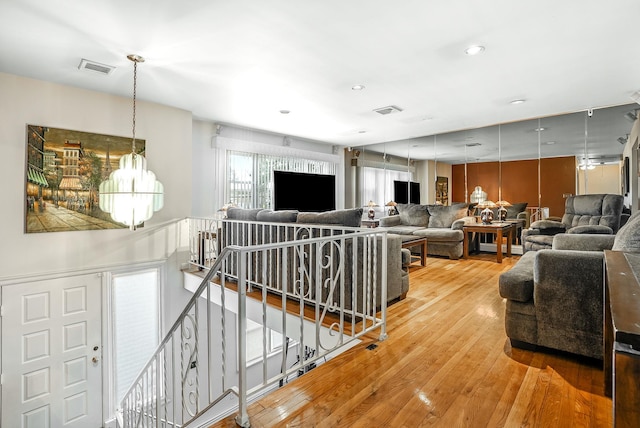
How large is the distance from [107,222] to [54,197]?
0.60 meters

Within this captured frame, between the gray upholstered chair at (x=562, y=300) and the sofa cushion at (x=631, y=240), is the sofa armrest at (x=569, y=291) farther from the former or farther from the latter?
the sofa cushion at (x=631, y=240)

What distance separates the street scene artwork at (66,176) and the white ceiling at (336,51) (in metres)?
0.64

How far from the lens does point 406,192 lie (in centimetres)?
750

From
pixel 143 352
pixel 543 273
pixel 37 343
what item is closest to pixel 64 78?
pixel 37 343

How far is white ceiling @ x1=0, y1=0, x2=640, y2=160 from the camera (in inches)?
91.5

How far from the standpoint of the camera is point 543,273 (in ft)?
7.06

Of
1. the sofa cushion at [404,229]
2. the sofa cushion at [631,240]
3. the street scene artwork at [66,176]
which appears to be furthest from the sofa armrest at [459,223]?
the street scene artwork at [66,176]

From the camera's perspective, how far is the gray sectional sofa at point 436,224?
19.0 ft

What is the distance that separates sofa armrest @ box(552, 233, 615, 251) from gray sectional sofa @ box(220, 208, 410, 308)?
144 cm

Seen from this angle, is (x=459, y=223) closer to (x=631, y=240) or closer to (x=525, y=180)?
(x=525, y=180)

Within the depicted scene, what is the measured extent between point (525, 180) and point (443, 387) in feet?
17.3

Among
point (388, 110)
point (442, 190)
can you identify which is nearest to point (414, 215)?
point (442, 190)

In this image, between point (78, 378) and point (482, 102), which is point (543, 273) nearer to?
point (482, 102)

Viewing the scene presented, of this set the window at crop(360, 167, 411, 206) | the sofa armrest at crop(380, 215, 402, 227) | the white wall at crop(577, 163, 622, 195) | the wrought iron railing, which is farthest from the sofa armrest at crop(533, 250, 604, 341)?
the window at crop(360, 167, 411, 206)
